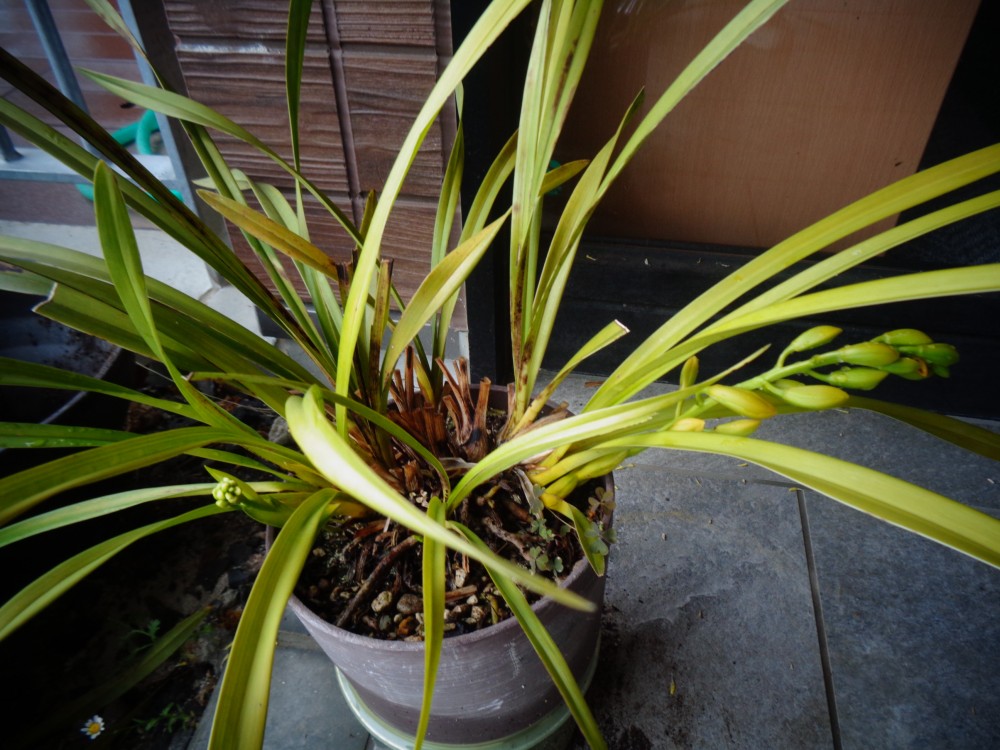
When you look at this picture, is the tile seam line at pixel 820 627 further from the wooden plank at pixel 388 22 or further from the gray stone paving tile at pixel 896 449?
the wooden plank at pixel 388 22

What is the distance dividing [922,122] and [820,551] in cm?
72

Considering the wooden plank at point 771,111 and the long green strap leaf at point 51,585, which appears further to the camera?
the wooden plank at point 771,111

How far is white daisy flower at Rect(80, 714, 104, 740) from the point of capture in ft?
2.81

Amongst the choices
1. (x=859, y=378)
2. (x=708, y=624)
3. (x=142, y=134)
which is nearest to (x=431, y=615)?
(x=859, y=378)

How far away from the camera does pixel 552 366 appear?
1.38 m

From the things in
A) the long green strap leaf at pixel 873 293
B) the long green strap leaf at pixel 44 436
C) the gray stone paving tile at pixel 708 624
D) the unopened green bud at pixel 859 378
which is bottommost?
the gray stone paving tile at pixel 708 624

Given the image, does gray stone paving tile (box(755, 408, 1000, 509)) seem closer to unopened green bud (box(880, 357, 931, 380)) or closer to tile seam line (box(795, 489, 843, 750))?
tile seam line (box(795, 489, 843, 750))

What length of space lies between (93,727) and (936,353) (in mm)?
1059

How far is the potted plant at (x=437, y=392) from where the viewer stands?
385 millimetres

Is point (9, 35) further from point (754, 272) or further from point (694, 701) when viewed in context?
point (694, 701)

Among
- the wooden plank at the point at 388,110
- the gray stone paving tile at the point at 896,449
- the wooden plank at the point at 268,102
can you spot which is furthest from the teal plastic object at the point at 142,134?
the gray stone paving tile at the point at 896,449

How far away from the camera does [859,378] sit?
37 centimetres

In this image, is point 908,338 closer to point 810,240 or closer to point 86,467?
point 810,240

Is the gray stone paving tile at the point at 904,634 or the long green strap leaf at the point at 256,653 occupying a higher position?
the long green strap leaf at the point at 256,653
